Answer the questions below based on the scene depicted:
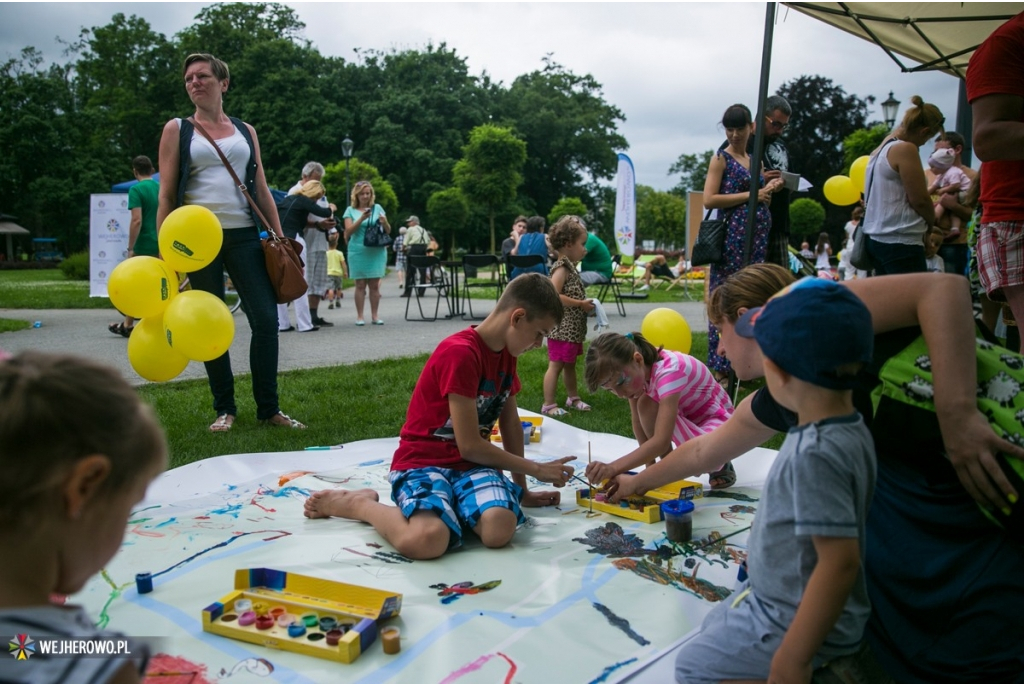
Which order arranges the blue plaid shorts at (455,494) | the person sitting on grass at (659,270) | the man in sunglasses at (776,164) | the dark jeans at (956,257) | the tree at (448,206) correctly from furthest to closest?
the tree at (448,206), the person sitting on grass at (659,270), the dark jeans at (956,257), the man in sunglasses at (776,164), the blue plaid shorts at (455,494)

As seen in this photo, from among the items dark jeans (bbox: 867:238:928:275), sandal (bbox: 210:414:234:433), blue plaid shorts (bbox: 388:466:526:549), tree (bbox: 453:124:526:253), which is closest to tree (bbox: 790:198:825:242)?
tree (bbox: 453:124:526:253)

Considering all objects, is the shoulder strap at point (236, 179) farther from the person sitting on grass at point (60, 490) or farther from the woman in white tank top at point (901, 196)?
the woman in white tank top at point (901, 196)

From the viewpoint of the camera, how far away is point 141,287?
364 centimetres

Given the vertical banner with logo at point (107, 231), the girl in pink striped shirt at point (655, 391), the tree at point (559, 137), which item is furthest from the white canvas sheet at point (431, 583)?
the tree at point (559, 137)

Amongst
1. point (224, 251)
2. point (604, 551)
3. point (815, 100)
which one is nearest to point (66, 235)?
point (815, 100)

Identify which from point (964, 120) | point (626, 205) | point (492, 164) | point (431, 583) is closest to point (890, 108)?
point (626, 205)

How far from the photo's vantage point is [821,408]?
1481mm

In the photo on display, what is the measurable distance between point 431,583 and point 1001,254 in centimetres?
258

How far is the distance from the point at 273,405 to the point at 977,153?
3.87m

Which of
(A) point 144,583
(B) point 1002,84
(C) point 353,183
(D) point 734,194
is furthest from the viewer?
(C) point 353,183

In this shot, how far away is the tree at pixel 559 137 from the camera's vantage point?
46.2 metres

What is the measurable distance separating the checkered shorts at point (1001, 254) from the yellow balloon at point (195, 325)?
11.3 feet

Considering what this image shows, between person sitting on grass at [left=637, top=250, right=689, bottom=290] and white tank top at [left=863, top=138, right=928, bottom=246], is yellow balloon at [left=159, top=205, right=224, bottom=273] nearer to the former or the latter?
white tank top at [left=863, top=138, right=928, bottom=246]

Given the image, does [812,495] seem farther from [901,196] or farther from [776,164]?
[776,164]
